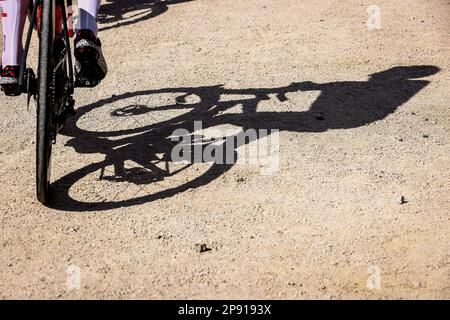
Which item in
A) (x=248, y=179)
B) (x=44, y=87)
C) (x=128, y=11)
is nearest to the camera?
(x=44, y=87)

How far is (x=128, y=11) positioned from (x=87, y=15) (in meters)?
4.64

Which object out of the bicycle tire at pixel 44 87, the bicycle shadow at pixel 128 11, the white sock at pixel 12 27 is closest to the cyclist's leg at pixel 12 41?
the white sock at pixel 12 27

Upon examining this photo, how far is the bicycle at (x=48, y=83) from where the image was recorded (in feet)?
14.6

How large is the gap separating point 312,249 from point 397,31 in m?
4.85

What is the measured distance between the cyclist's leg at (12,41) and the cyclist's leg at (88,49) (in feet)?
1.41

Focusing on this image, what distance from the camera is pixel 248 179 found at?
16.9ft

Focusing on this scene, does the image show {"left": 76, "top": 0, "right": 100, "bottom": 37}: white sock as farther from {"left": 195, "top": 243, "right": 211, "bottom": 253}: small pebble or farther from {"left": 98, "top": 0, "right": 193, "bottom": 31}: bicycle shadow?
{"left": 98, "top": 0, "right": 193, "bottom": 31}: bicycle shadow

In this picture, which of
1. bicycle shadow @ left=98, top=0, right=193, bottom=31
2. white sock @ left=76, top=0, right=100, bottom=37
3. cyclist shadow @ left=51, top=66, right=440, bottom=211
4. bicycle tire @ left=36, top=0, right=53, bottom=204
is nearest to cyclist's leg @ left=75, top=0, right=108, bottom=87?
white sock @ left=76, top=0, right=100, bottom=37

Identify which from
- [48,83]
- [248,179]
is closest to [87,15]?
[48,83]

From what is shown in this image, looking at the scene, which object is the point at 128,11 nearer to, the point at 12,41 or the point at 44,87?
the point at 12,41

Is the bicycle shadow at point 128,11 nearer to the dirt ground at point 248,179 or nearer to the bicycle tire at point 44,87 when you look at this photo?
the dirt ground at point 248,179

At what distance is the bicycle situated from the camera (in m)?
4.46
